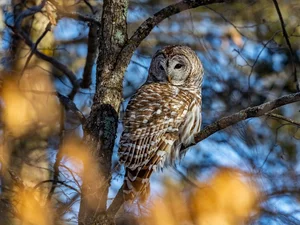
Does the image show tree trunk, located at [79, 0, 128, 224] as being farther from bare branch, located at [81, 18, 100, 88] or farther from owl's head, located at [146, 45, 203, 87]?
owl's head, located at [146, 45, 203, 87]

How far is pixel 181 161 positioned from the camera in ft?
17.3

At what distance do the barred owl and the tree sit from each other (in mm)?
200

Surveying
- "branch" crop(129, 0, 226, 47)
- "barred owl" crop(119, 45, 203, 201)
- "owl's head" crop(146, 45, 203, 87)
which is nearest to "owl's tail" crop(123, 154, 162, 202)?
"barred owl" crop(119, 45, 203, 201)

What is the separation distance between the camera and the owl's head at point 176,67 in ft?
18.7

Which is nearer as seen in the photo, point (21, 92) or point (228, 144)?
point (228, 144)

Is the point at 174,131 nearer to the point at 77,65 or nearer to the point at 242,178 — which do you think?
the point at 242,178

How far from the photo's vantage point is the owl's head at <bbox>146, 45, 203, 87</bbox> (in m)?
5.70

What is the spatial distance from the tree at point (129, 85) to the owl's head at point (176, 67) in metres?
0.18

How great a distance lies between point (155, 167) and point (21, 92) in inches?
48.1

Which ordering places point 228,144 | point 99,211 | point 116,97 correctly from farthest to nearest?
point 116,97, point 228,144, point 99,211

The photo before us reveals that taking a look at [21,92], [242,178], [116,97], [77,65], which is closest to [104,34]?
[116,97]

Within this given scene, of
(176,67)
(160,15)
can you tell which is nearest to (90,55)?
(176,67)

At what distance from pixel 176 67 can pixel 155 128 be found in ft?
3.56

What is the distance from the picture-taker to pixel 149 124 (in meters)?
4.89
